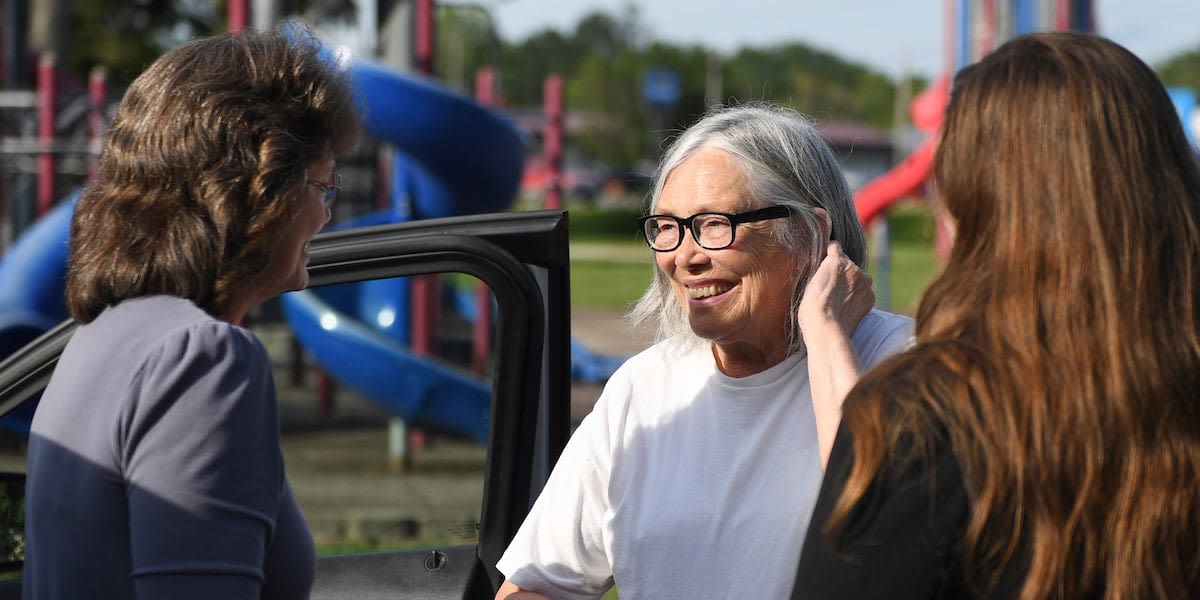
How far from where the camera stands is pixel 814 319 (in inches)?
78.6

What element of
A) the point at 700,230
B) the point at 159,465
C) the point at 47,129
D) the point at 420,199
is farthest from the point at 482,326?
the point at 159,465

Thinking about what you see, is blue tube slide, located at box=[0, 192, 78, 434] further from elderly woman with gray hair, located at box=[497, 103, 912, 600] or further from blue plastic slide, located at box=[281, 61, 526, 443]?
elderly woman with gray hair, located at box=[497, 103, 912, 600]

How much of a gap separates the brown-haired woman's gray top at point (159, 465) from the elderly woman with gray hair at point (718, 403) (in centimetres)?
79

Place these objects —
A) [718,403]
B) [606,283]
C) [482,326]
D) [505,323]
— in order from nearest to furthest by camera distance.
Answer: [718,403] < [505,323] < [482,326] < [606,283]

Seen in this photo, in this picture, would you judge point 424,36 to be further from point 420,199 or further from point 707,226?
point 707,226

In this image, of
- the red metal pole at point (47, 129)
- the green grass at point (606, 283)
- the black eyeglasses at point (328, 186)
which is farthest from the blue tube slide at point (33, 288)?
the green grass at point (606, 283)

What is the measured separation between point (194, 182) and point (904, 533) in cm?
88

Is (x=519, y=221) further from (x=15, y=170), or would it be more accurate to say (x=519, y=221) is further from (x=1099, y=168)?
(x=15, y=170)

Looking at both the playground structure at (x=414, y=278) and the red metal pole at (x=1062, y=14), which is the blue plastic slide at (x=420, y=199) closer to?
the playground structure at (x=414, y=278)

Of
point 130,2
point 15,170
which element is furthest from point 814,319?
point 130,2

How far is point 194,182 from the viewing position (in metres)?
1.60

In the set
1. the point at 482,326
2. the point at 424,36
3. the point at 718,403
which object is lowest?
the point at 482,326

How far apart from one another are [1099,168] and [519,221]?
1.21 meters

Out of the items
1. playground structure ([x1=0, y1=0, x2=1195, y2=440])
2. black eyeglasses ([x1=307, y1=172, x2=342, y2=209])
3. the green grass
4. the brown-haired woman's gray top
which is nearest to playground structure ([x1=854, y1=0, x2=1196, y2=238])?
playground structure ([x1=0, y1=0, x2=1195, y2=440])
